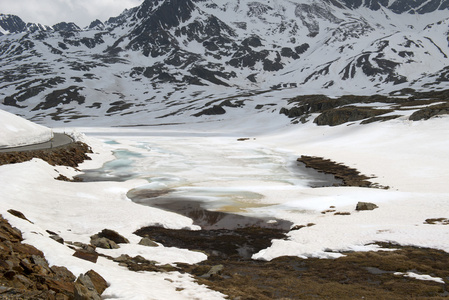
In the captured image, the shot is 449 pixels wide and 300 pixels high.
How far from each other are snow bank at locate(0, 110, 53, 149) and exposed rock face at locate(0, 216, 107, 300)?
32.0m

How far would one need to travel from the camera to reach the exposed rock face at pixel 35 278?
6.26 m

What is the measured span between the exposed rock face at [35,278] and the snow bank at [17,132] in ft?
105

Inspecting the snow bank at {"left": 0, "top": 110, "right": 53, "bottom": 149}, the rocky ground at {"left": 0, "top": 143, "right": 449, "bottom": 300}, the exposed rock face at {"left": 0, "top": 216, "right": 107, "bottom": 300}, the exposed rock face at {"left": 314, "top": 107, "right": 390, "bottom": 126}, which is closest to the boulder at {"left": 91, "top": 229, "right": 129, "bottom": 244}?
the rocky ground at {"left": 0, "top": 143, "right": 449, "bottom": 300}

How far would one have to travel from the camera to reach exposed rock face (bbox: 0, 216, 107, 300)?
20.6 ft

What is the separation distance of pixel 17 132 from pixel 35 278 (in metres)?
37.0

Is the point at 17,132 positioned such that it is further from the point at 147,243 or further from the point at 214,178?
the point at 147,243

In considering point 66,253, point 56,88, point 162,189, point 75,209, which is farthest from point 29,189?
point 56,88

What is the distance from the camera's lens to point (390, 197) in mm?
21219

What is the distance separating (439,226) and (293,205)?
26.4 ft

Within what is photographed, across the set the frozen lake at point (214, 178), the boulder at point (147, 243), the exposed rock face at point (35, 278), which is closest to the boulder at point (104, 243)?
the boulder at point (147, 243)

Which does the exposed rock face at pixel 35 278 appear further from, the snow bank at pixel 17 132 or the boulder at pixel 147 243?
the snow bank at pixel 17 132

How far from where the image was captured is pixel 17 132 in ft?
125

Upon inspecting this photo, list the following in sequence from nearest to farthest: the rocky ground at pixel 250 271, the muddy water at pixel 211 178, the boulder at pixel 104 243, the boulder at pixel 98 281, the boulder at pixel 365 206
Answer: the rocky ground at pixel 250 271, the boulder at pixel 98 281, the boulder at pixel 104 243, the boulder at pixel 365 206, the muddy water at pixel 211 178

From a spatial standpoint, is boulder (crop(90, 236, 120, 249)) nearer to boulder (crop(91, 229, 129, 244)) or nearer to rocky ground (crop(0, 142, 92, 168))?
boulder (crop(91, 229, 129, 244))
